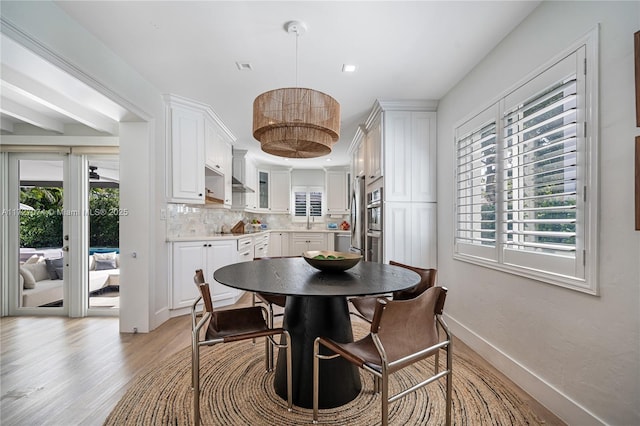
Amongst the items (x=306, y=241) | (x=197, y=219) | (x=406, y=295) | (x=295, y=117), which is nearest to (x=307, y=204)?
(x=306, y=241)

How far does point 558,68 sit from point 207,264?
3.57 m

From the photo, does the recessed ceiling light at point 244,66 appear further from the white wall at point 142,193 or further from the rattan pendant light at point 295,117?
the white wall at point 142,193

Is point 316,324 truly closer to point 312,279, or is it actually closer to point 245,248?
point 312,279

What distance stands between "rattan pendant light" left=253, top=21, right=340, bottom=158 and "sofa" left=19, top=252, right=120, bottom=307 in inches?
105

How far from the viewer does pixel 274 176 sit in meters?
7.00

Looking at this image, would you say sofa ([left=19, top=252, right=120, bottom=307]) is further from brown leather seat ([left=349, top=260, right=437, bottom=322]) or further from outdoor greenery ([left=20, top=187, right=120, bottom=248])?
brown leather seat ([left=349, top=260, right=437, bottom=322])

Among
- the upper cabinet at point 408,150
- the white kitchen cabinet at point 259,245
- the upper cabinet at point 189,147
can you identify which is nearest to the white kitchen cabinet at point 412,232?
the upper cabinet at point 408,150

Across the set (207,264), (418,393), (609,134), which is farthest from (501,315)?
(207,264)

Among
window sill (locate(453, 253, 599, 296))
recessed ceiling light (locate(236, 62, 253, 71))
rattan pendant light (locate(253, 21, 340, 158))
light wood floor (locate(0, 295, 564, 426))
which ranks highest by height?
recessed ceiling light (locate(236, 62, 253, 71))

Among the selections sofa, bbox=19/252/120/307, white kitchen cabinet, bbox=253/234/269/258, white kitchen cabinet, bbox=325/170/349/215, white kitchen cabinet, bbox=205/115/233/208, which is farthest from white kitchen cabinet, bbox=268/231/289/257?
sofa, bbox=19/252/120/307

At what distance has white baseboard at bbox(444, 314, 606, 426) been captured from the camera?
1505mm

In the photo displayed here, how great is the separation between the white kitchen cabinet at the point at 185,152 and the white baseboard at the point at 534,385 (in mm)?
3200

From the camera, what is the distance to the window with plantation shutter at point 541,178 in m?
1.50

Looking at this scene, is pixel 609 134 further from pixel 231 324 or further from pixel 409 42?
pixel 231 324
